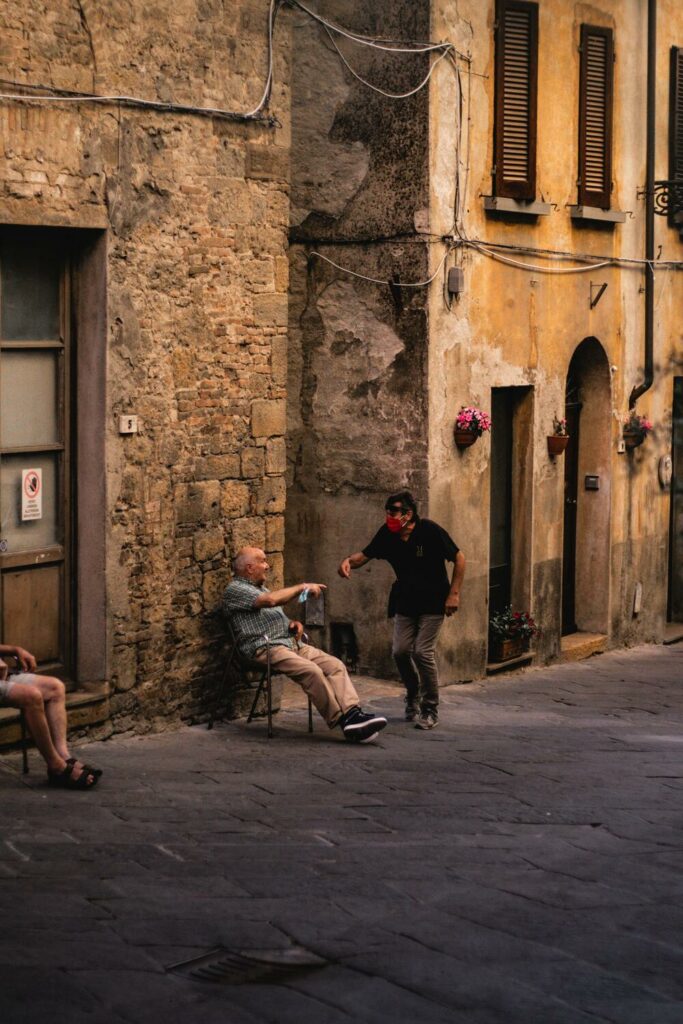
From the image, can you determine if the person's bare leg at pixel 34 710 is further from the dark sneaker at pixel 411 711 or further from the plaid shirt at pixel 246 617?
the dark sneaker at pixel 411 711

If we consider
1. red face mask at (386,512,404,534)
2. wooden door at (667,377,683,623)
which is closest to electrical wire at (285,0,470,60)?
red face mask at (386,512,404,534)

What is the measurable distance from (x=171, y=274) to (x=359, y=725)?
2.93 meters

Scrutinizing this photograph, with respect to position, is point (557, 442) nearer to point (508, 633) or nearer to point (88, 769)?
point (508, 633)

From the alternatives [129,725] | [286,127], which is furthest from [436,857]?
[286,127]

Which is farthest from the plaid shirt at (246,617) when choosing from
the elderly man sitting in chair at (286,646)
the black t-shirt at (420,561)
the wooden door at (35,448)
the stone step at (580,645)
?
the stone step at (580,645)

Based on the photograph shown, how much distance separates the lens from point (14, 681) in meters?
8.50

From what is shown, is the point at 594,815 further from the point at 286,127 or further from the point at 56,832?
the point at 286,127

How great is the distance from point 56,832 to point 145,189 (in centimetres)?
393

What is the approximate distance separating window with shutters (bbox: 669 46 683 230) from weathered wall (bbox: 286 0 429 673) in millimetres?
4363

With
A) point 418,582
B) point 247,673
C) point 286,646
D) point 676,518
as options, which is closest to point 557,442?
point 676,518

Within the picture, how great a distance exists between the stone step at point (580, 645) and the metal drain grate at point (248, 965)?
913 cm

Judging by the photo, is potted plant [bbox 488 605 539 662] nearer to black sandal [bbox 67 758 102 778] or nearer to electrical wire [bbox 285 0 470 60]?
electrical wire [bbox 285 0 470 60]

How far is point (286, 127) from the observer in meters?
10.8

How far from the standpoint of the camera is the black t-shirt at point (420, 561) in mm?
10688
